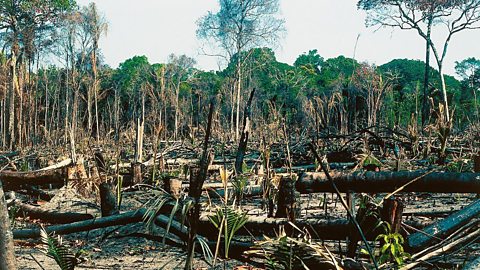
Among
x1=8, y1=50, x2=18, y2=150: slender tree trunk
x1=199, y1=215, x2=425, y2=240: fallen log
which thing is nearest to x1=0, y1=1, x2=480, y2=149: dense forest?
x1=8, y1=50, x2=18, y2=150: slender tree trunk

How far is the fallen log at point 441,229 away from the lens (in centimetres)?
267

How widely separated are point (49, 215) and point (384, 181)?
3.41 m

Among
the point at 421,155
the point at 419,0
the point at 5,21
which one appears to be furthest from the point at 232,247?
the point at 5,21

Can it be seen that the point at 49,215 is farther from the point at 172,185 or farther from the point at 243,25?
the point at 243,25

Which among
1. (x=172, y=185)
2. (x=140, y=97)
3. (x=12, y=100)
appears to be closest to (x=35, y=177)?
(x=172, y=185)

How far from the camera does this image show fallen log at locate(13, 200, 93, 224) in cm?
510

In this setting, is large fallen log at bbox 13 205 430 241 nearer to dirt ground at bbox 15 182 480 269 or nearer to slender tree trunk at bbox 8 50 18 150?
dirt ground at bbox 15 182 480 269

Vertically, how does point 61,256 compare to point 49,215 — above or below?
above

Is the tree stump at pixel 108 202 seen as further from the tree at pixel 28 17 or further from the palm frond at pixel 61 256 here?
the tree at pixel 28 17

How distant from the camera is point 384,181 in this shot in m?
3.90

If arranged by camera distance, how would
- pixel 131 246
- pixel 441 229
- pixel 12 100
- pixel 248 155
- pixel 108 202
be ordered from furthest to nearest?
pixel 12 100, pixel 248 155, pixel 108 202, pixel 131 246, pixel 441 229

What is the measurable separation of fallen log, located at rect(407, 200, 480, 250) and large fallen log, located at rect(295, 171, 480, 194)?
81 cm

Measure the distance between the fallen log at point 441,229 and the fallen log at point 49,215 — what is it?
3.16m

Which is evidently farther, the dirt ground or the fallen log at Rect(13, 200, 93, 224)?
the fallen log at Rect(13, 200, 93, 224)
